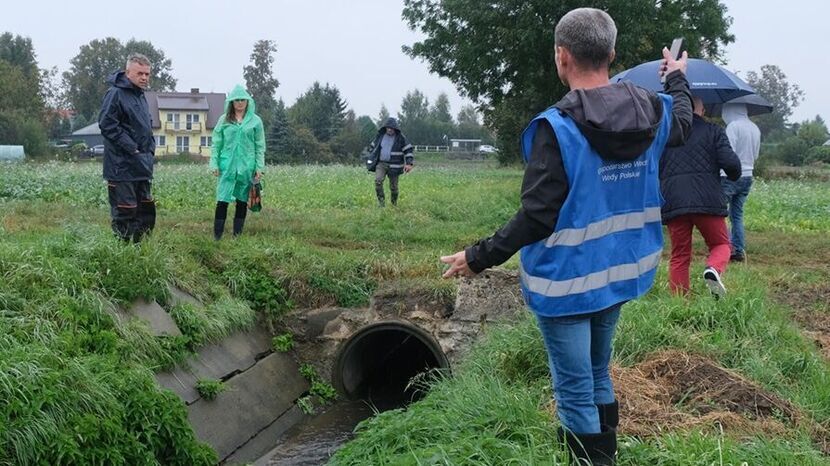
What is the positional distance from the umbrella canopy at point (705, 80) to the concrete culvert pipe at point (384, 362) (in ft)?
11.4

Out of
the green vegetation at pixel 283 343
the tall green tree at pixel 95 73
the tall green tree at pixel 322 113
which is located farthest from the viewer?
the tall green tree at pixel 95 73

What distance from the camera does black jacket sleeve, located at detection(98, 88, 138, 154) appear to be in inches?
323

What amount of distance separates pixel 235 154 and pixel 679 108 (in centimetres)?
699

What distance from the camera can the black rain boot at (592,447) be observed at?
Result: 377 cm

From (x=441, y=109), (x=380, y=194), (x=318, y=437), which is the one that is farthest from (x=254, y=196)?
(x=441, y=109)

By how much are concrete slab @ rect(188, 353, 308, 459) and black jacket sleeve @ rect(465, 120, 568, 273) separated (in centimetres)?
412

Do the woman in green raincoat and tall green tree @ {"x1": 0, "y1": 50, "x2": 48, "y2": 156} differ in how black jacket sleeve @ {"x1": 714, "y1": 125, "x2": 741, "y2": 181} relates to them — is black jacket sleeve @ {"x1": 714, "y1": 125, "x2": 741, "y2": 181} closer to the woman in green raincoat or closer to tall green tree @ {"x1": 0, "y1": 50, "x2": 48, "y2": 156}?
the woman in green raincoat

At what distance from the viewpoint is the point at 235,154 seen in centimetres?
1008

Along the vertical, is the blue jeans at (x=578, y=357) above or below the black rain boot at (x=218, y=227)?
above

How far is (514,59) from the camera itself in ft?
104

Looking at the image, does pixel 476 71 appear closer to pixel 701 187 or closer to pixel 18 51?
pixel 701 187

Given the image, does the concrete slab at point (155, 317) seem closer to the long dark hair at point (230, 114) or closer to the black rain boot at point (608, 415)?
the long dark hair at point (230, 114)

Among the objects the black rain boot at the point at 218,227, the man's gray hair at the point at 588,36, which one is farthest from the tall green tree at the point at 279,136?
the man's gray hair at the point at 588,36

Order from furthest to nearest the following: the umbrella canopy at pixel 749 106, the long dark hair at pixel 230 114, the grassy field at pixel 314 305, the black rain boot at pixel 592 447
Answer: the long dark hair at pixel 230 114
the umbrella canopy at pixel 749 106
the grassy field at pixel 314 305
the black rain boot at pixel 592 447
